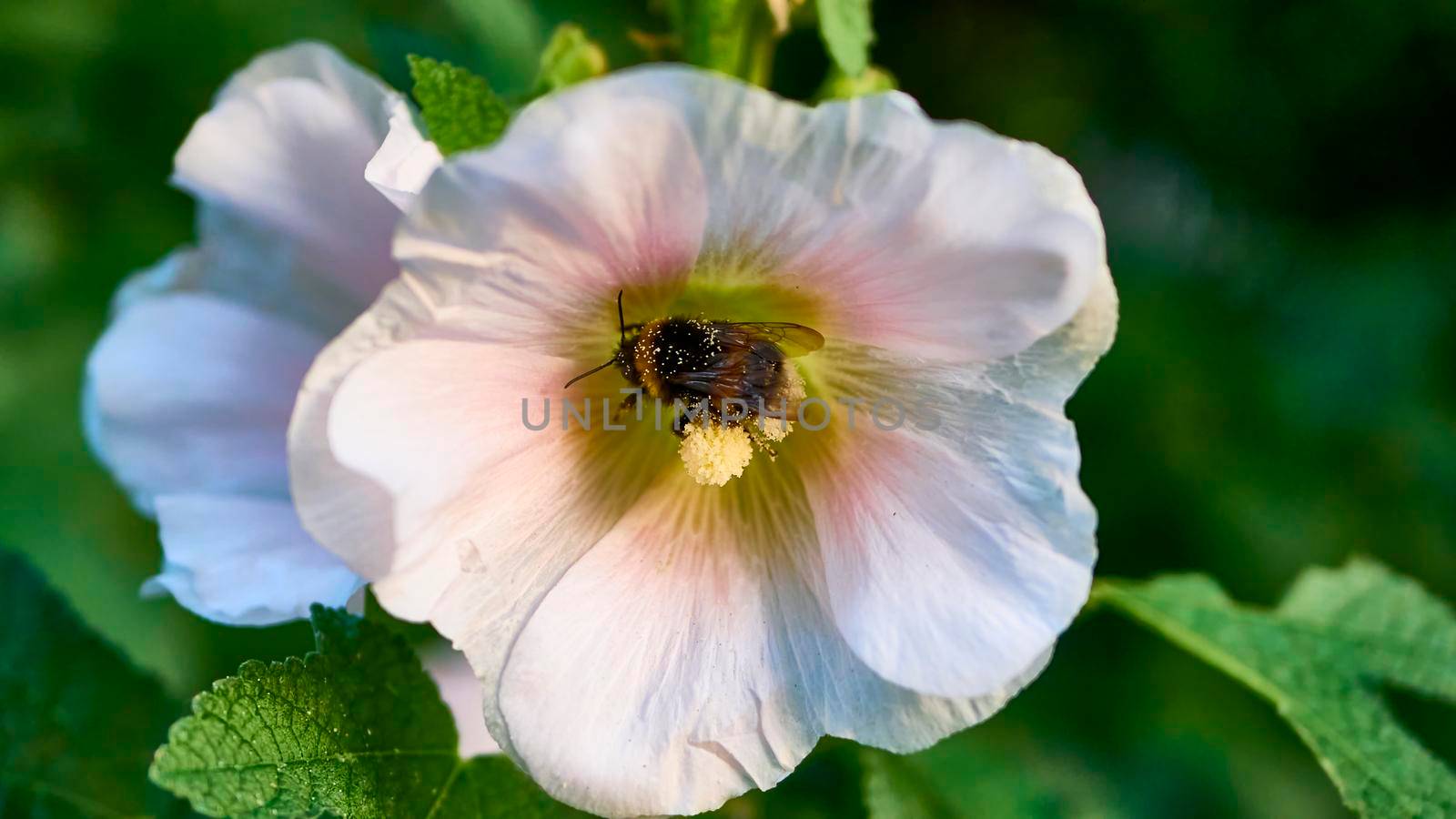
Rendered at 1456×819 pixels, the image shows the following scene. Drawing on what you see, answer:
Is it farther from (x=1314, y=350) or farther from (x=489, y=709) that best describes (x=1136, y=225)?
(x=489, y=709)

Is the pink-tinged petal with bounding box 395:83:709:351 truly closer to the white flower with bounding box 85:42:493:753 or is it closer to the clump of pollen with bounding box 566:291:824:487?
the clump of pollen with bounding box 566:291:824:487

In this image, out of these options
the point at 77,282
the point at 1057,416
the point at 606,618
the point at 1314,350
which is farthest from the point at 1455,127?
the point at 77,282

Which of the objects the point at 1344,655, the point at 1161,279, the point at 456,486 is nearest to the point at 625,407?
the point at 456,486

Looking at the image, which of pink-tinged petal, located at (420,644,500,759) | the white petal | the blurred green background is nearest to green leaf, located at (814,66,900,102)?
the white petal

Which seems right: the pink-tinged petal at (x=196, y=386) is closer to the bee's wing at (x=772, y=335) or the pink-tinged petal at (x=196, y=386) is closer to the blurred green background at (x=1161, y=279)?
the bee's wing at (x=772, y=335)

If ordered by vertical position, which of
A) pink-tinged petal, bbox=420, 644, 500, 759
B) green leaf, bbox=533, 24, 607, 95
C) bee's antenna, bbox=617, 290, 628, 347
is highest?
green leaf, bbox=533, 24, 607, 95

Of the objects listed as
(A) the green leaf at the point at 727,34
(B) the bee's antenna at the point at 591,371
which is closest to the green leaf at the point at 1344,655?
(B) the bee's antenna at the point at 591,371
